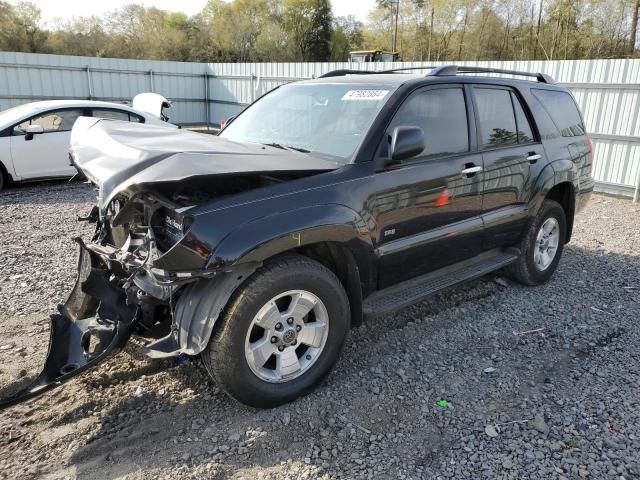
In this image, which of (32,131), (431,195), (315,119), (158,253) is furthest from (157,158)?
(32,131)

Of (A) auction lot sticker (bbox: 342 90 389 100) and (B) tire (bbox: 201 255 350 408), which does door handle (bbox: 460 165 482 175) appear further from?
(B) tire (bbox: 201 255 350 408)

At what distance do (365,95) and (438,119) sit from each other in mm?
615

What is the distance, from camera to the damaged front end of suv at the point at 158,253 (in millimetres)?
2750

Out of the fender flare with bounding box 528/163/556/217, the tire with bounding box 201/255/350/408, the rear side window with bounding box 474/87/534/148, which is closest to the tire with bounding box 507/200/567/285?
the fender flare with bounding box 528/163/556/217

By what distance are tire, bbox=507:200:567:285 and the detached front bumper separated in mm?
3650

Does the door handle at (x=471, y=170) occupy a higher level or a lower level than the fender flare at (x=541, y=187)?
higher

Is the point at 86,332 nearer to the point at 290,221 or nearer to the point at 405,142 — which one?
the point at 290,221

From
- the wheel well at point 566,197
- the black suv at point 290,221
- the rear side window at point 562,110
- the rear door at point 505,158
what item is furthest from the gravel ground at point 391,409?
the rear side window at point 562,110

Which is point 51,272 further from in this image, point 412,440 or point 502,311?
point 502,311

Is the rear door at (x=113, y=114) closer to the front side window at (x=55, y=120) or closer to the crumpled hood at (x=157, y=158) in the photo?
the front side window at (x=55, y=120)

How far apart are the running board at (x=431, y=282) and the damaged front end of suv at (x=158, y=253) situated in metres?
1.03

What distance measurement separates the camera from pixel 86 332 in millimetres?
3074

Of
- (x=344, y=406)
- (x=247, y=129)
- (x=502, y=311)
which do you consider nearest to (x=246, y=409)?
(x=344, y=406)

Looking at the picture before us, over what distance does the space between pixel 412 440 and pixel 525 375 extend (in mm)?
1185
